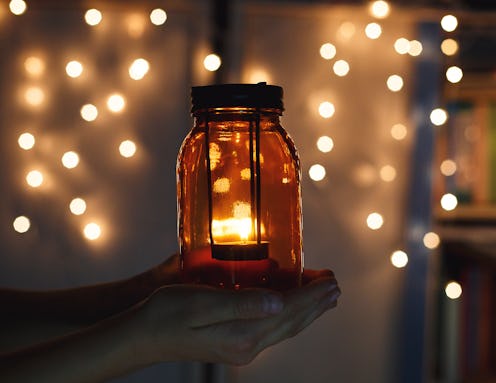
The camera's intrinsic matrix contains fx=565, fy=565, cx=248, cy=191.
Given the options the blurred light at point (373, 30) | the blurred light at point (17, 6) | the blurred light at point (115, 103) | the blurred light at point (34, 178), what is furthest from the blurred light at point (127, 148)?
the blurred light at point (373, 30)

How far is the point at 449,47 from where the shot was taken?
1.19 metres

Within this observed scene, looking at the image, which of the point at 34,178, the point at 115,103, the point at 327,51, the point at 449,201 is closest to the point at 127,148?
the point at 115,103

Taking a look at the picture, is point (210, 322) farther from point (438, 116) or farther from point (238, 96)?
point (438, 116)

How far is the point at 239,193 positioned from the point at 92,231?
603mm

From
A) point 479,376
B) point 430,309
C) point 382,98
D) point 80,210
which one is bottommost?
point 479,376

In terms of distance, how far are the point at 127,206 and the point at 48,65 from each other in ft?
1.08

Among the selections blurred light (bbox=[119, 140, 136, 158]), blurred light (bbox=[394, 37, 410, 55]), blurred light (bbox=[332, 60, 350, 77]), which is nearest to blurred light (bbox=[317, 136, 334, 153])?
blurred light (bbox=[332, 60, 350, 77])

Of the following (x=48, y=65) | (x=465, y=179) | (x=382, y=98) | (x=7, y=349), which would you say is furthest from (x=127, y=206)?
(x=465, y=179)

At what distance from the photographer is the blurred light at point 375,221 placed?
1.19 meters

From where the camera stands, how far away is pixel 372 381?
1.21 metres

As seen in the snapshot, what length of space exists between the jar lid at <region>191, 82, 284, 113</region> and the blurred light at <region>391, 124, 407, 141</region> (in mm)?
633

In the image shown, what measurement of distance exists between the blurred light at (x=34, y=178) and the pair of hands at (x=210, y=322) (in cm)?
71

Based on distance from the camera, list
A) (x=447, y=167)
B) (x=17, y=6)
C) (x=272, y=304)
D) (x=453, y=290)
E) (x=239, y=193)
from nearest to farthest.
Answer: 1. (x=272, y=304)
2. (x=239, y=193)
3. (x=17, y=6)
4. (x=453, y=290)
5. (x=447, y=167)

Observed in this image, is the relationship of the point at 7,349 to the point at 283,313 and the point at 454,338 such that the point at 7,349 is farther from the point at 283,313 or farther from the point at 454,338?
the point at 454,338
